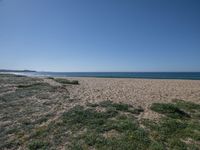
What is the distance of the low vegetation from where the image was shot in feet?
18.4

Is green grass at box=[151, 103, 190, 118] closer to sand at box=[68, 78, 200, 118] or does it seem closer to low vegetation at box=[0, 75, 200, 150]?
low vegetation at box=[0, 75, 200, 150]

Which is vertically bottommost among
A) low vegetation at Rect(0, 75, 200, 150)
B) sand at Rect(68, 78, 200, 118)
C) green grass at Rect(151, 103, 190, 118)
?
low vegetation at Rect(0, 75, 200, 150)

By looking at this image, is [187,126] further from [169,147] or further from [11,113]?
[11,113]

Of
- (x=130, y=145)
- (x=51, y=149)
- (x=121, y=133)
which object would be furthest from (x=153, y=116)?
(x=51, y=149)

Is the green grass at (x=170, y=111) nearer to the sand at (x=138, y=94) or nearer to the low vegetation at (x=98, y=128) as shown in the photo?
the low vegetation at (x=98, y=128)

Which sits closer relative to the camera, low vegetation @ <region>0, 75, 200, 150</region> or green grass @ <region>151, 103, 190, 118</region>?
low vegetation @ <region>0, 75, 200, 150</region>

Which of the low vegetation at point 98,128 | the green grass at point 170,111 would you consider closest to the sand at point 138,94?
the green grass at point 170,111

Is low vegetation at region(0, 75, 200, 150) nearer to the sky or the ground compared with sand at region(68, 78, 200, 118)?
nearer to the ground

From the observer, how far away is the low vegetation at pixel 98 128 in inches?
221

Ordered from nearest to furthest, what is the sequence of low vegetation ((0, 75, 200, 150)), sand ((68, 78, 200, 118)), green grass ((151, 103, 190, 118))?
1. low vegetation ((0, 75, 200, 150))
2. green grass ((151, 103, 190, 118))
3. sand ((68, 78, 200, 118))

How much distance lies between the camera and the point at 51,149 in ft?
17.5

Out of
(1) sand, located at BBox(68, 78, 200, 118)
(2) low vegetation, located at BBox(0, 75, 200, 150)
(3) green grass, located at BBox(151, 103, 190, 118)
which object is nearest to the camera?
(2) low vegetation, located at BBox(0, 75, 200, 150)

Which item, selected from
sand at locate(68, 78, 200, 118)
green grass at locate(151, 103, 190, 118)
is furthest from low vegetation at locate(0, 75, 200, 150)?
sand at locate(68, 78, 200, 118)

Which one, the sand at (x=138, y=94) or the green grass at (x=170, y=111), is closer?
the green grass at (x=170, y=111)
